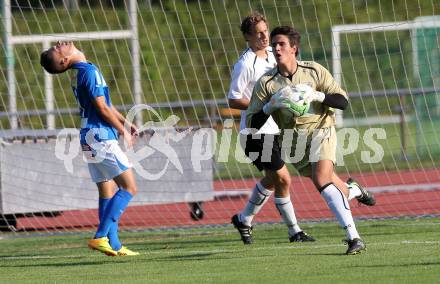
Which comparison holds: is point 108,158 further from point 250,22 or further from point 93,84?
point 250,22

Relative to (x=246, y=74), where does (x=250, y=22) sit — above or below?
above

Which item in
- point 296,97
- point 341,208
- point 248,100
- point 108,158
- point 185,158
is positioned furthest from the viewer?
point 185,158

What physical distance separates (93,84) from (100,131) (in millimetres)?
432

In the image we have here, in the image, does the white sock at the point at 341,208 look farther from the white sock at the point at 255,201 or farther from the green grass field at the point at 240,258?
the white sock at the point at 255,201

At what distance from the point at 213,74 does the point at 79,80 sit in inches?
382

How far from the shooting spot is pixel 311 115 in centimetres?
874

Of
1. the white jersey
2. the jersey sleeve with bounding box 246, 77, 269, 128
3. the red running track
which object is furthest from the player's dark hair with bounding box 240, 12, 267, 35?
the red running track

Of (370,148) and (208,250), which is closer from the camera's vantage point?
(208,250)

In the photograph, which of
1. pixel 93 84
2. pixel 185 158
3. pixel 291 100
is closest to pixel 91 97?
pixel 93 84

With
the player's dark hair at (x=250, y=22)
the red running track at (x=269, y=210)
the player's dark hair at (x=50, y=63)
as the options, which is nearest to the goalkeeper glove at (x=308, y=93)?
the player's dark hair at (x=250, y=22)

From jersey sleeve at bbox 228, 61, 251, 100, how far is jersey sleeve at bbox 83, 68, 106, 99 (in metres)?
1.36

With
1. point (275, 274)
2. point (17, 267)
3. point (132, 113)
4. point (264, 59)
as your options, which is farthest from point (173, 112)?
point (275, 274)

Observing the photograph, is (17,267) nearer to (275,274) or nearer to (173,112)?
(275,274)

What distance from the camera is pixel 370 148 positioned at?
760 inches
